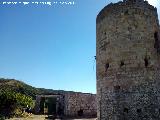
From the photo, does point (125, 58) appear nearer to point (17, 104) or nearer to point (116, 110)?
point (116, 110)

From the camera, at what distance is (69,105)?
26.6 meters

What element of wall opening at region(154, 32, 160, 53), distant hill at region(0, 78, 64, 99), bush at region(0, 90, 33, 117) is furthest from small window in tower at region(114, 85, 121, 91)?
distant hill at region(0, 78, 64, 99)

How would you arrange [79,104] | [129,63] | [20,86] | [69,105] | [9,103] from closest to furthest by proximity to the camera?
[129,63] < [9,103] < [69,105] < [79,104] < [20,86]

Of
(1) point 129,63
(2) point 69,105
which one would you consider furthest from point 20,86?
(1) point 129,63

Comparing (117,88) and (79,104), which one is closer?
(117,88)

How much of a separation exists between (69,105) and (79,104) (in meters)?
1.17

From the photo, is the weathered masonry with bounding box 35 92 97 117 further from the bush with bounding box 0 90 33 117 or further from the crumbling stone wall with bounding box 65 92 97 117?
the bush with bounding box 0 90 33 117

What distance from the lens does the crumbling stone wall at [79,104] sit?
2662 cm

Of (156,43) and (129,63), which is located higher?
(156,43)

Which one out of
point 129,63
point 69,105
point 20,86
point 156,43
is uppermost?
point 156,43

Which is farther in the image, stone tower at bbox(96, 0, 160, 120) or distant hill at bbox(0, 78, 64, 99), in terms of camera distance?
distant hill at bbox(0, 78, 64, 99)

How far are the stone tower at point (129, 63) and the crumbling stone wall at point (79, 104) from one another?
1108 cm

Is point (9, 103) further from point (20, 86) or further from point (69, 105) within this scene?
point (20, 86)

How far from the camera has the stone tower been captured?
14258 mm
